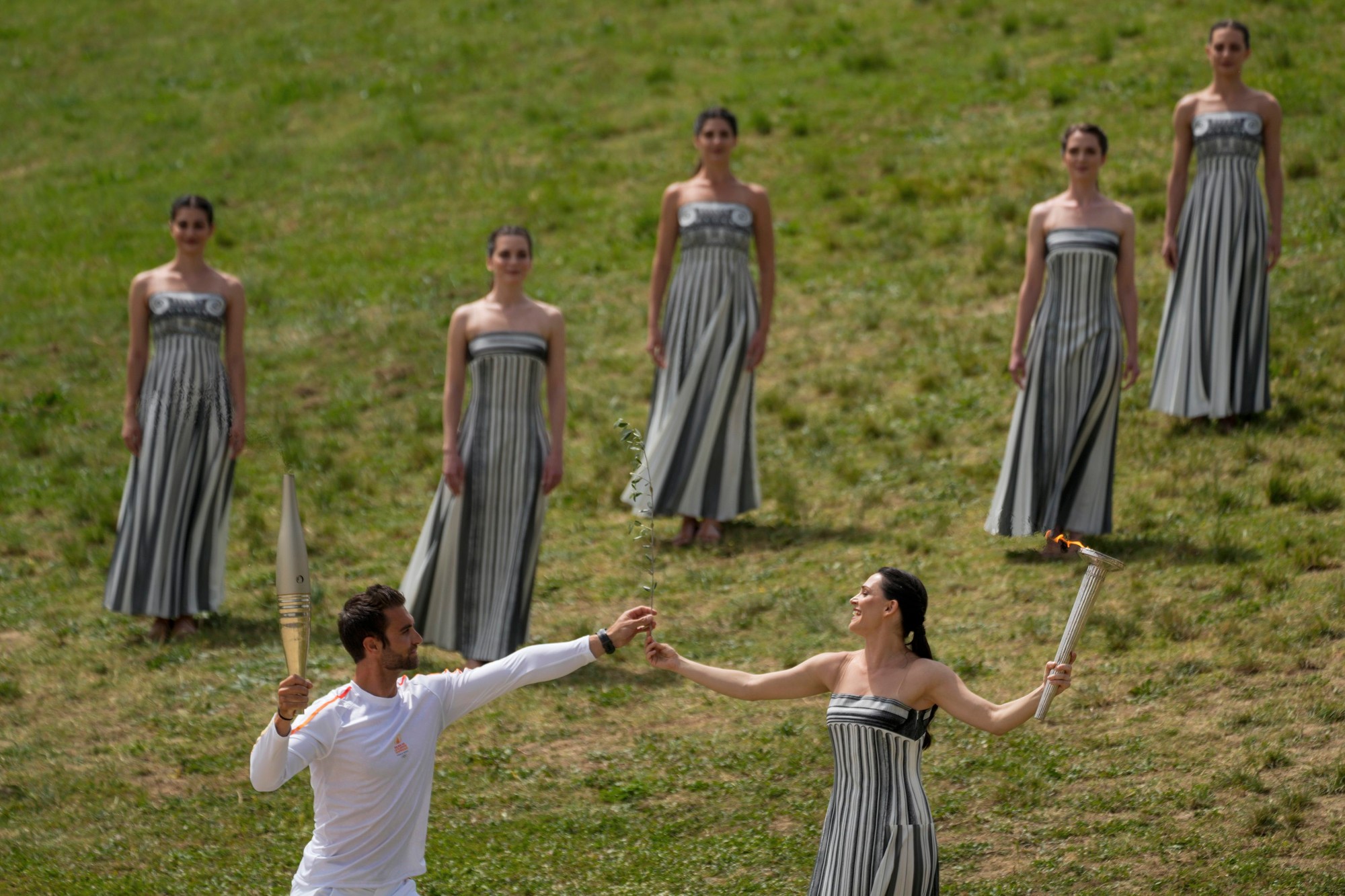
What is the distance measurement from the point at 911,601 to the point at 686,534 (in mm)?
6005

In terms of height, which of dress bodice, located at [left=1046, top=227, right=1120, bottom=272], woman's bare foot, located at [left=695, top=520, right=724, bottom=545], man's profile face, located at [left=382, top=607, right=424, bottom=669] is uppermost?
dress bodice, located at [left=1046, top=227, right=1120, bottom=272]

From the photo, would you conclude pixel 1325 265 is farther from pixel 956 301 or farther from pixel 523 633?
pixel 523 633

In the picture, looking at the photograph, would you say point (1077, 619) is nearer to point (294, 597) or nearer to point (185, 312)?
point (294, 597)

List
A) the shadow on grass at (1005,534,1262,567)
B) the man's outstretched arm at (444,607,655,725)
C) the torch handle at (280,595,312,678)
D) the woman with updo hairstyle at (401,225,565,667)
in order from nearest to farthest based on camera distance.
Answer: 1. the torch handle at (280,595,312,678)
2. the man's outstretched arm at (444,607,655,725)
3. the woman with updo hairstyle at (401,225,565,667)
4. the shadow on grass at (1005,534,1262,567)

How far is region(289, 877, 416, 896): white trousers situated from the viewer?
18.0 feet

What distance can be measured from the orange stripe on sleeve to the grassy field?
2.23m

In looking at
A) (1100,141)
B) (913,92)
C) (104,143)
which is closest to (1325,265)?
(1100,141)

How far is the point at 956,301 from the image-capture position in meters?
15.4

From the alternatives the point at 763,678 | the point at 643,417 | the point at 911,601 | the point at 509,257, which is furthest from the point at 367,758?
the point at 643,417

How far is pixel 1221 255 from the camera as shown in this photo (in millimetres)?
12117

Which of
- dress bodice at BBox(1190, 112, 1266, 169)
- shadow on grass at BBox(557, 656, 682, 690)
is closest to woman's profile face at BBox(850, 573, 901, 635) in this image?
shadow on grass at BBox(557, 656, 682, 690)

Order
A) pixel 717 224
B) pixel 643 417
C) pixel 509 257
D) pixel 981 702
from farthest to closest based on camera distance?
pixel 643 417 → pixel 717 224 → pixel 509 257 → pixel 981 702

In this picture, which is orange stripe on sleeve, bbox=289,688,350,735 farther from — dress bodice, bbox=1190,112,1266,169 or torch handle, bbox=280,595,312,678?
dress bodice, bbox=1190,112,1266,169

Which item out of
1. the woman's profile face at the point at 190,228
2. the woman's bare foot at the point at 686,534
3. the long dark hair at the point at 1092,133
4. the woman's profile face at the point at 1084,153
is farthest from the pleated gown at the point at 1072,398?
the woman's profile face at the point at 190,228
